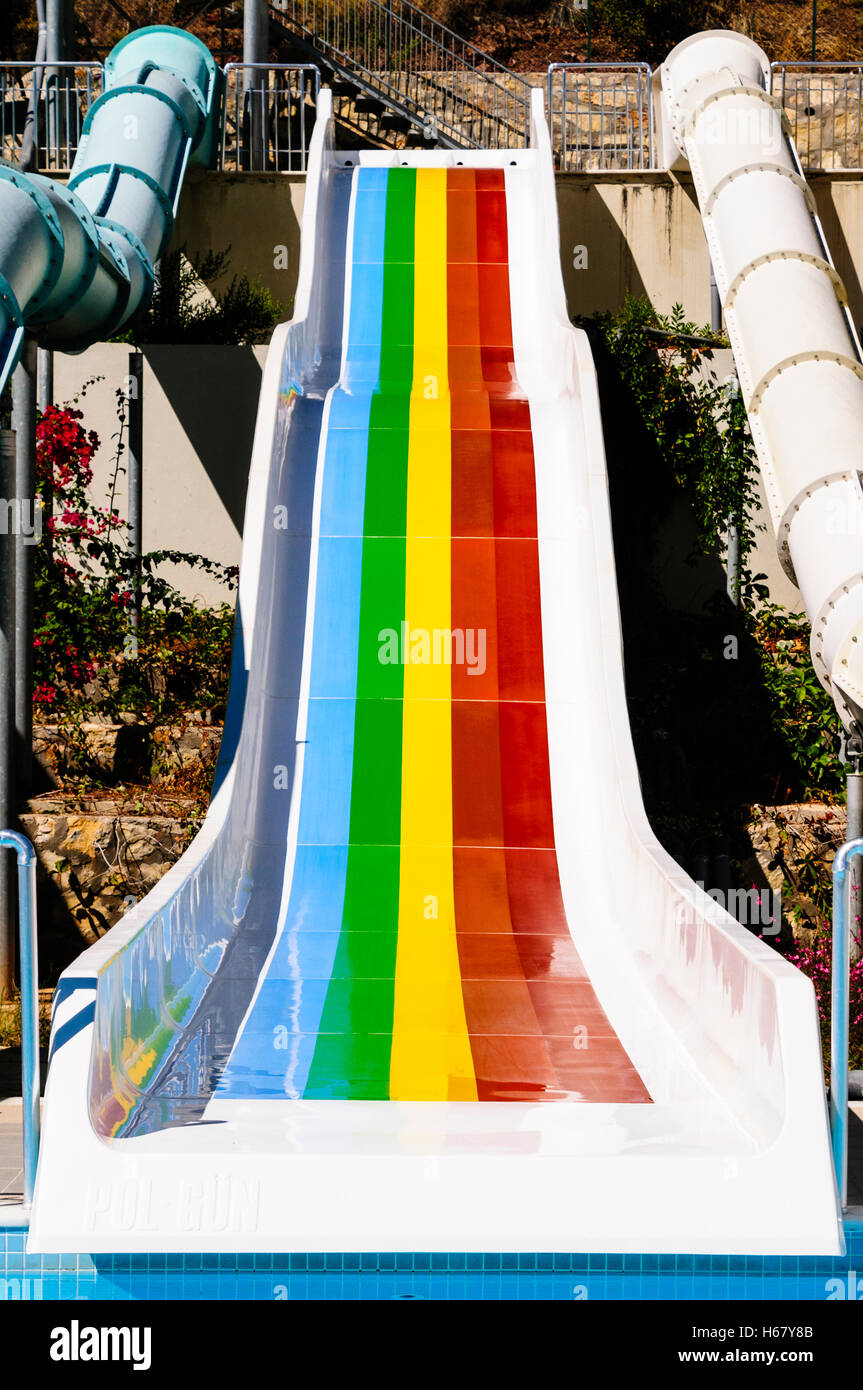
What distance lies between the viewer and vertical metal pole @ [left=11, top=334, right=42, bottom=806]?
917 centimetres

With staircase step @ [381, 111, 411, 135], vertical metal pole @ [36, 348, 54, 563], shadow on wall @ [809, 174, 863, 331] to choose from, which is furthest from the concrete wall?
staircase step @ [381, 111, 411, 135]

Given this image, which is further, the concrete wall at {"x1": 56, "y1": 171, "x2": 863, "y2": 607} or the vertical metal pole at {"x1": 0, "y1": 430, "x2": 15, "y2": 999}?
the concrete wall at {"x1": 56, "y1": 171, "x2": 863, "y2": 607}

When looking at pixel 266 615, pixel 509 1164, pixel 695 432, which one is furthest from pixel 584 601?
pixel 509 1164

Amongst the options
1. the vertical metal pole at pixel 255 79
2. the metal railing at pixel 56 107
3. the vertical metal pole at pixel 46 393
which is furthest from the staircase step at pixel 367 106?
the vertical metal pole at pixel 46 393

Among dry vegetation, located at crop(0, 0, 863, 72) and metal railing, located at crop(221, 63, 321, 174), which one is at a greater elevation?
dry vegetation, located at crop(0, 0, 863, 72)

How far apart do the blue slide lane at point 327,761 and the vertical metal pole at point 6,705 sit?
1.70 metres

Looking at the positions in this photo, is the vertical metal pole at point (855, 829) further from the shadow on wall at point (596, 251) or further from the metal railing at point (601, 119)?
the metal railing at point (601, 119)

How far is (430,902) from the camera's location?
7992mm

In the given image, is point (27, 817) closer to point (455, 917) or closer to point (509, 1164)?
point (455, 917)

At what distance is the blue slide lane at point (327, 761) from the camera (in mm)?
6227

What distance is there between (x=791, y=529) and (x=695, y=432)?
3751 mm

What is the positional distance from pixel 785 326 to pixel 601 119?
248 inches

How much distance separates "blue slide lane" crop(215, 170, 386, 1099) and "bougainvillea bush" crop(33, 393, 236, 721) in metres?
1.33

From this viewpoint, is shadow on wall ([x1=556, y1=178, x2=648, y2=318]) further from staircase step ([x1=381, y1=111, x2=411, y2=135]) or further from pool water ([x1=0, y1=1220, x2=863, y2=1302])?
pool water ([x1=0, y1=1220, x2=863, y2=1302])
